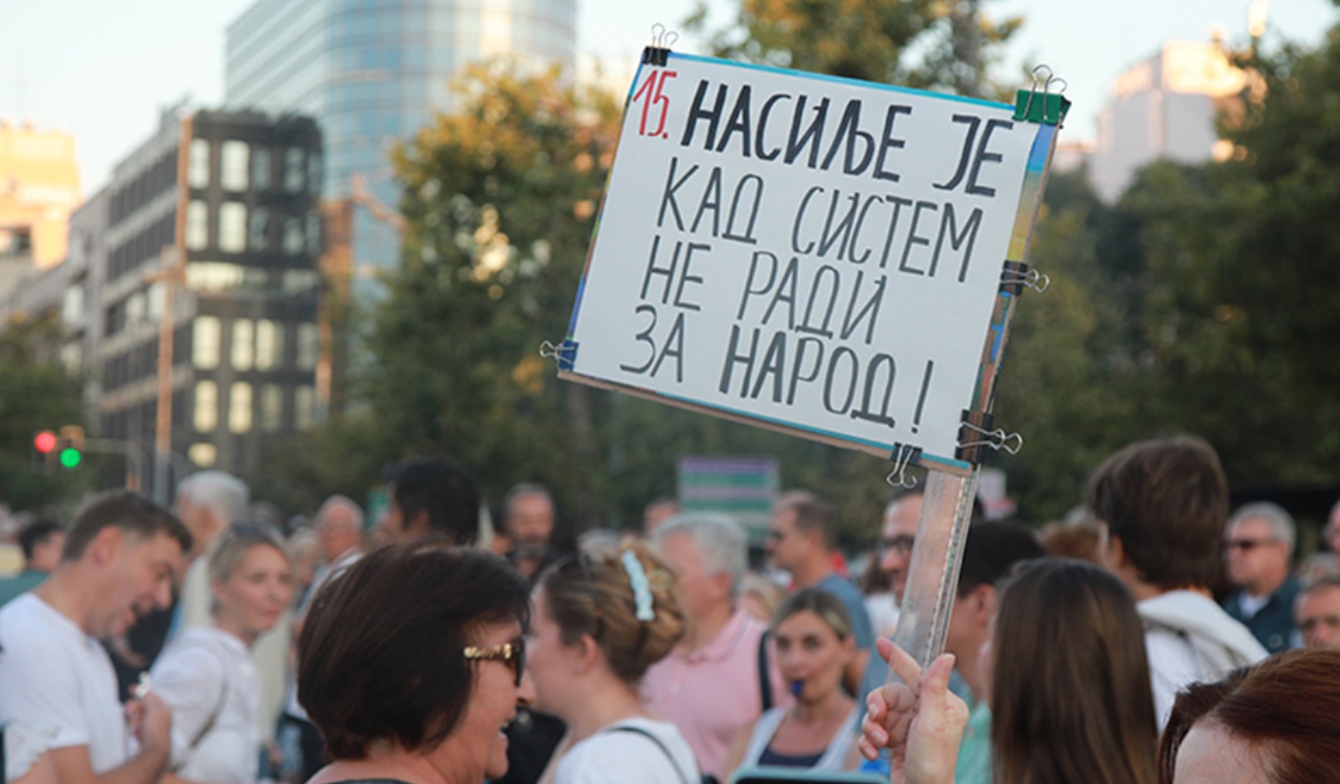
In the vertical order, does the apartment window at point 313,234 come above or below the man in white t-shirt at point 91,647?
below

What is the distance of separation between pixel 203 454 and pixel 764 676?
8222cm

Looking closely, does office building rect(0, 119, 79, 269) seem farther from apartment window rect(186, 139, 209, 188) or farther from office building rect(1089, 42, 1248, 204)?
office building rect(1089, 42, 1248, 204)

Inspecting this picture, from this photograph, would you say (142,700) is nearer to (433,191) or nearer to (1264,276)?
(1264,276)

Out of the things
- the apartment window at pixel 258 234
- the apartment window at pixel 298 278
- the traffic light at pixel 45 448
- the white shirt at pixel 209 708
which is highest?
the white shirt at pixel 209 708

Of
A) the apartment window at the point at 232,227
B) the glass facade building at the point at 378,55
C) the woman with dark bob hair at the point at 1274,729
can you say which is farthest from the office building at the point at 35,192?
the woman with dark bob hair at the point at 1274,729

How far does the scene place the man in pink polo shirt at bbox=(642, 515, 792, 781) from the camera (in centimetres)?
684

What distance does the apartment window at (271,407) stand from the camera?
8712 centimetres

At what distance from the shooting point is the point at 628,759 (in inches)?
156

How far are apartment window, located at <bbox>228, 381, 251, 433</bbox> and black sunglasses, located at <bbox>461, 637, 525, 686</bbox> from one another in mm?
86141

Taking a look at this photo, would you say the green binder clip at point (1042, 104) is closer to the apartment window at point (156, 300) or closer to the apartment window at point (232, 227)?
the apartment window at point (232, 227)

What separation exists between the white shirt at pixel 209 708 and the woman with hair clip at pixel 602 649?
1879 millimetres

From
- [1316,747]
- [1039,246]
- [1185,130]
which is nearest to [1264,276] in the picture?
[1039,246]

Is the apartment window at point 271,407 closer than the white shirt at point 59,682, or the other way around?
the white shirt at point 59,682

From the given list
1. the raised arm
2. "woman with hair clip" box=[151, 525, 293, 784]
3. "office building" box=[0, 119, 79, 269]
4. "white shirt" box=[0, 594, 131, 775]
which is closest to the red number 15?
→ the raised arm
